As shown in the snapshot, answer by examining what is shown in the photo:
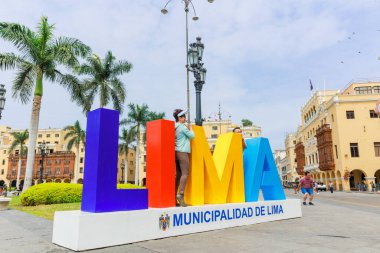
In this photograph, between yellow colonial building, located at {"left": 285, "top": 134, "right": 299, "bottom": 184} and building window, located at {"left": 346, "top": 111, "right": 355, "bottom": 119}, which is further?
yellow colonial building, located at {"left": 285, "top": 134, "right": 299, "bottom": 184}

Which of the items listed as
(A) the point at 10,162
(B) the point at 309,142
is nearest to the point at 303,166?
(B) the point at 309,142

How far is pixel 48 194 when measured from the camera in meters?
15.6

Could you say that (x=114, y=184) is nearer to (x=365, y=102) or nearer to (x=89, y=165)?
(x=89, y=165)

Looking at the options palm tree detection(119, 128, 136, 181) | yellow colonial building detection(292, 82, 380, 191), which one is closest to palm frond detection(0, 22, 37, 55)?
palm tree detection(119, 128, 136, 181)

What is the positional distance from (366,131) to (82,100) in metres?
38.4

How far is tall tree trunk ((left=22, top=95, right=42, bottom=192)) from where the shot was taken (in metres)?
17.1

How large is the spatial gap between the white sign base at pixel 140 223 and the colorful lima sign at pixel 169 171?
27cm

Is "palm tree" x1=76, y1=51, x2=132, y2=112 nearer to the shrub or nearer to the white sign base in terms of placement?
the shrub

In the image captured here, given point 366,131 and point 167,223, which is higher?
point 366,131

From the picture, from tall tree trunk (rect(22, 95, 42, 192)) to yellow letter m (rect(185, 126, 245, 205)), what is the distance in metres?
13.5

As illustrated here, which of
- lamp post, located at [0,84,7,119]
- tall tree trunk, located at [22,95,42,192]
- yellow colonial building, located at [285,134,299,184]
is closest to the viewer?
lamp post, located at [0,84,7,119]

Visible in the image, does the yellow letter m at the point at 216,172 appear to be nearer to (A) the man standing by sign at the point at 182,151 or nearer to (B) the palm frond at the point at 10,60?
(A) the man standing by sign at the point at 182,151

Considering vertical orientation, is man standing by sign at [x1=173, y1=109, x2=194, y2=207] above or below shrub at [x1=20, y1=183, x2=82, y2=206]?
above

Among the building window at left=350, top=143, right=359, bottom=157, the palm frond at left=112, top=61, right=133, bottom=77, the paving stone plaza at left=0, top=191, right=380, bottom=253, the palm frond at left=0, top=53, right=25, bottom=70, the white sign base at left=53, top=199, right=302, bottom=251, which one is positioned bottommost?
the paving stone plaza at left=0, top=191, right=380, bottom=253
